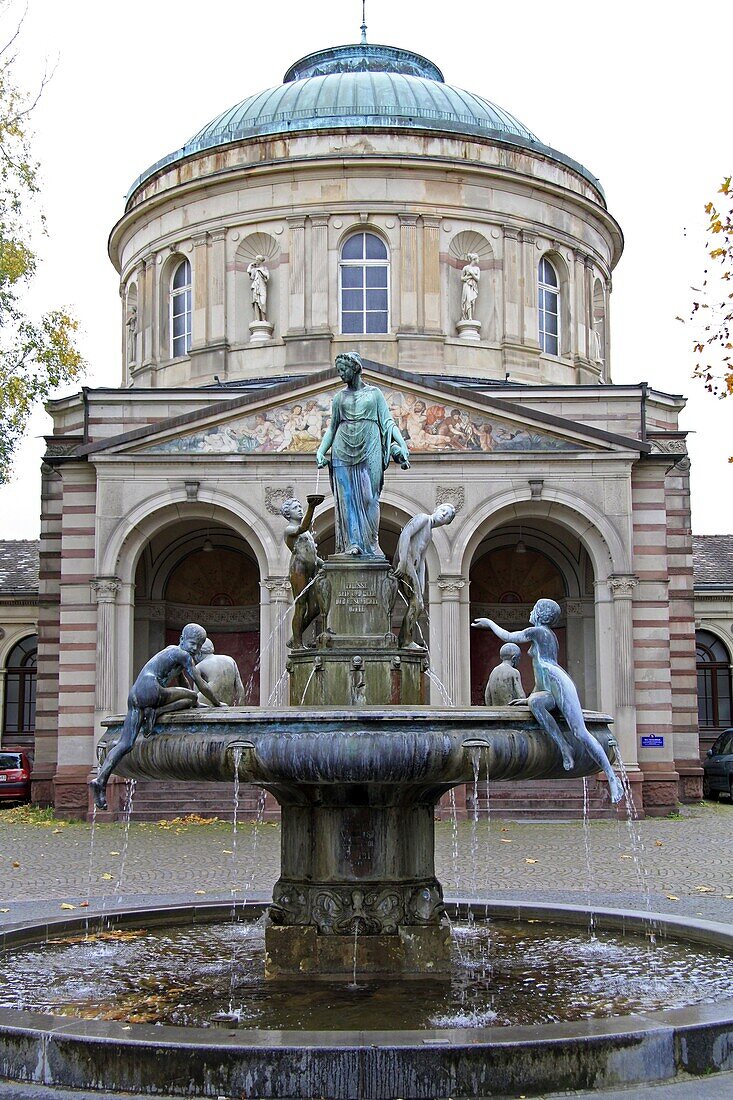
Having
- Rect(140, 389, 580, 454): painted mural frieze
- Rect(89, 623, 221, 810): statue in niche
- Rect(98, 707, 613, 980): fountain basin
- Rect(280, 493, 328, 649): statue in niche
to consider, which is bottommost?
Rect(98, 707, 613, 980): fountain basin

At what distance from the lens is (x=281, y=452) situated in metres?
28.6

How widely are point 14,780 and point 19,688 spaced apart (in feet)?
42.9

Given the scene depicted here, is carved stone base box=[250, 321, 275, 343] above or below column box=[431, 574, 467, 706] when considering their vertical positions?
above

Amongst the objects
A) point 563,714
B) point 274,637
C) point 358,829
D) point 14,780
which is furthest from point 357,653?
point 14,780

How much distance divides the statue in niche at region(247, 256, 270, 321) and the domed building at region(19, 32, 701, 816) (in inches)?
4.1

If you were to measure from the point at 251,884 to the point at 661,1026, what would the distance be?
31.4 ft

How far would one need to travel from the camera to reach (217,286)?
1464 inches

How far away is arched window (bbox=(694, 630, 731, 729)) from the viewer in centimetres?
4609

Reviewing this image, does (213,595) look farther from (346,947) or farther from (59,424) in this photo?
(346,947)

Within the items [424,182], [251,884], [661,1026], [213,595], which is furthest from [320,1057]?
[424,182]

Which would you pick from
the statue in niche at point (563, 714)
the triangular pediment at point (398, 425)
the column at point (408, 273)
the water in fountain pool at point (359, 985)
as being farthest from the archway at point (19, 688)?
the statue in niche at point (563, 714)

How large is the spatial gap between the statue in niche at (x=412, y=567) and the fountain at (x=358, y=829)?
0.8 inches

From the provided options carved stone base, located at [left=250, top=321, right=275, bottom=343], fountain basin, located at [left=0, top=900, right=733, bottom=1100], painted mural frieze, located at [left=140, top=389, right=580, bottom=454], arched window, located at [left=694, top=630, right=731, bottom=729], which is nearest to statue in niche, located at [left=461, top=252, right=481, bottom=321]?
carved stone base, located at [left=250, top=321, right=275, bottom=343]

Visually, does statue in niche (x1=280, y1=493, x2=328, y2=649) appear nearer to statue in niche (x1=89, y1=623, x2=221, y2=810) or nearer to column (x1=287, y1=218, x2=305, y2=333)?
statue in niche (x1=89, y1=623, x2=221, y2=810)
